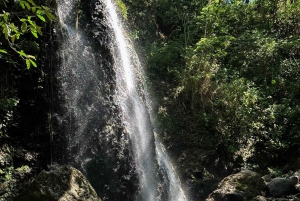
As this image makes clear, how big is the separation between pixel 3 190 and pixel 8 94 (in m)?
1.65

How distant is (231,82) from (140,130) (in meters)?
3.97

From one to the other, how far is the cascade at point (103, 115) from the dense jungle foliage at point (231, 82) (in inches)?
86.8

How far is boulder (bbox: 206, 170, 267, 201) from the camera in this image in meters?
6.84

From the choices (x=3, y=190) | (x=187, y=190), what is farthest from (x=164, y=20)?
(x=3, y=190)

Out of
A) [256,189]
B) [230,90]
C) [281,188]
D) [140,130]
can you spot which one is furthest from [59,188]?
[230,90]

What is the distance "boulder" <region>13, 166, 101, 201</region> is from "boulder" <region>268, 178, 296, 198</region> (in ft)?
13.8

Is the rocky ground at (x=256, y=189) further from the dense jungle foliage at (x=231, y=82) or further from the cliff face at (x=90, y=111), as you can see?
the cliff face at (x=90, y=111)

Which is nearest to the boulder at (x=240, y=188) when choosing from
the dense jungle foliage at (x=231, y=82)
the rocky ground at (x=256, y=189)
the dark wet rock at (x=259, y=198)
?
the rocky ground at (x=256, y=189)

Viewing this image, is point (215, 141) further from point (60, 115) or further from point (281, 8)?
point (281, 8)

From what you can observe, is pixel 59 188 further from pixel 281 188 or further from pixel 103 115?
pixel 281 188

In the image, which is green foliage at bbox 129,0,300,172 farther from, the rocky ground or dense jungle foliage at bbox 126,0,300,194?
the rocky ground

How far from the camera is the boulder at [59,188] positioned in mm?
4191

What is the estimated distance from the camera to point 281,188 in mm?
6980

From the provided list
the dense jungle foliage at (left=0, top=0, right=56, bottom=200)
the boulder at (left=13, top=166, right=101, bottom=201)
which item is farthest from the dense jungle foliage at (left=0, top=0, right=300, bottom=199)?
the boulder at (left=13, top=166, right=101, bottom=201)
